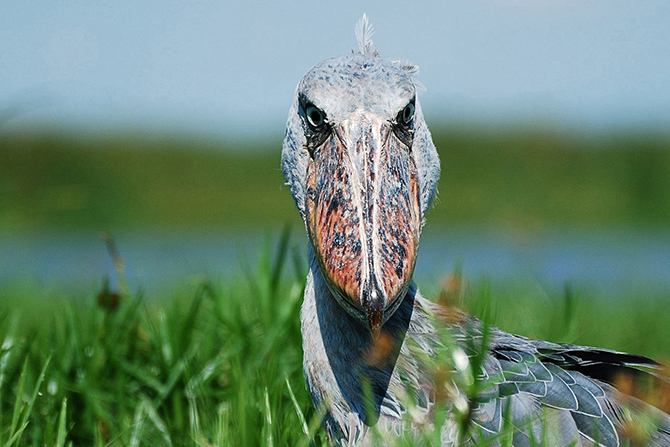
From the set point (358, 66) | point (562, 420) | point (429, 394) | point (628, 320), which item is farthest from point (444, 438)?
point (628, 320)

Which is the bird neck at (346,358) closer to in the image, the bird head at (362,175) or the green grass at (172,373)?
the green grass at (172,373)

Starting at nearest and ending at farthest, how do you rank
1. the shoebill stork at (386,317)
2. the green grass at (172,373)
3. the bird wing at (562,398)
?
the shoebill stork at (386,317) < the bird wing at (562,398) < the green grass at (172,373)

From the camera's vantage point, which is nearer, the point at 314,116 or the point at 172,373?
the point at 314,116

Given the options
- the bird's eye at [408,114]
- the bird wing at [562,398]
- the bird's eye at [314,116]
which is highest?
the bird's eye at [408,114]

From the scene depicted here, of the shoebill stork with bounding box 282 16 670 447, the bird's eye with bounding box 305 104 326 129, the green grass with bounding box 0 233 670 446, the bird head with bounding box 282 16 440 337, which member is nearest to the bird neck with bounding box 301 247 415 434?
the shoebill stork with bounding box 282 16 670 447

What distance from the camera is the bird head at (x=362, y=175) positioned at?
171 cm

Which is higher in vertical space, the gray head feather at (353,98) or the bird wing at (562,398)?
the gray head feather at (353,98)

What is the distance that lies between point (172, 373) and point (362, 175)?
1.36m

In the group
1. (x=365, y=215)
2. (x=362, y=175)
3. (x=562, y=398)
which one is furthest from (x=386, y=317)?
(x=562, y=398)

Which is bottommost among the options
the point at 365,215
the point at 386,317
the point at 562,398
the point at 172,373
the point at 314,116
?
the point at 172,373

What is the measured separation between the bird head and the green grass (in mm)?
470

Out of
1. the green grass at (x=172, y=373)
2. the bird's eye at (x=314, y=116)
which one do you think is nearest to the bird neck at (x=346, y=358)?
the green grass at (x=172, y=373)

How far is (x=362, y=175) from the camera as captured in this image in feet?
6.17

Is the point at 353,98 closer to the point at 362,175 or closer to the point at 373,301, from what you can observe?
the point at 362,175
